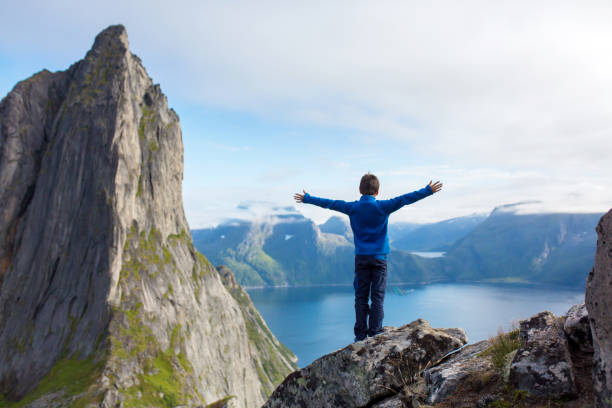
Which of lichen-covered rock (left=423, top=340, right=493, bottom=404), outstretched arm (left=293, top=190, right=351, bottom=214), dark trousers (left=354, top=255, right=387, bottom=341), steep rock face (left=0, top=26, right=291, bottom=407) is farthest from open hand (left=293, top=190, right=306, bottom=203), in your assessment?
steep rock face (left=0, top=26, right=291, bottom=407)

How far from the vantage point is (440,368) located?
949 centimetres

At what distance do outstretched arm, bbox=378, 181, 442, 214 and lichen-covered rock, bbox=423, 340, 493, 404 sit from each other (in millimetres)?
4654

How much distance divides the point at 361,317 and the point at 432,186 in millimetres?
4921

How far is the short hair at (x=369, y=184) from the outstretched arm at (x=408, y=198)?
0.53 metres

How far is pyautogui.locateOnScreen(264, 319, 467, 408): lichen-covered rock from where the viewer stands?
10.0m

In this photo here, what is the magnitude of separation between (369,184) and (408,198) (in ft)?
5.17

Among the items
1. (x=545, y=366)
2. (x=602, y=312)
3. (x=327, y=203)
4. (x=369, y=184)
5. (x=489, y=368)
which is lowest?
(x=489, y=368)

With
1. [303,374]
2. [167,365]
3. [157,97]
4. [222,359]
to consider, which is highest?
[157,97]

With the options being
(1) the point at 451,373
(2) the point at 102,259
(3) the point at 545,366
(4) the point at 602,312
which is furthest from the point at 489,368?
(2) the point at 102,259

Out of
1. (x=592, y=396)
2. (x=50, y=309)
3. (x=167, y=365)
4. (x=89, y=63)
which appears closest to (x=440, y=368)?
(x=592, y=396)

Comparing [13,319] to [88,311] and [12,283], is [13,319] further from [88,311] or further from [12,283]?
[88,311]

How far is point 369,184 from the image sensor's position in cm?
1350

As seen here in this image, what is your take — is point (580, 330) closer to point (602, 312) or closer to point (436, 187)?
point (602, 312)

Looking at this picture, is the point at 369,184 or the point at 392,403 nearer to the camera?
the point at 392,403
